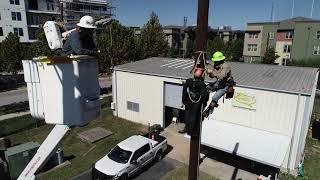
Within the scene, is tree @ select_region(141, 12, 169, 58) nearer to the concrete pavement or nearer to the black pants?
the concrete pavement

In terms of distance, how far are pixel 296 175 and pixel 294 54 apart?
152ft

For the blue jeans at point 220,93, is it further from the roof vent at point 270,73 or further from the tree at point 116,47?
the tree at point 116,47

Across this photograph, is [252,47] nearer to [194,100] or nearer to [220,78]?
[220,78]

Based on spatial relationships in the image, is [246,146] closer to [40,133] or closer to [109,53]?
[40,133]

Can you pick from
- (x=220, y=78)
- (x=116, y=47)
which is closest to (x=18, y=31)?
(x=116, y=47)

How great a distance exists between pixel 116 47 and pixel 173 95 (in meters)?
17.1

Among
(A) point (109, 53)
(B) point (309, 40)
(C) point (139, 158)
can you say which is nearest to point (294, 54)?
(B) point (309, 40)

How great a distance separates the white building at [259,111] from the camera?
1496cm

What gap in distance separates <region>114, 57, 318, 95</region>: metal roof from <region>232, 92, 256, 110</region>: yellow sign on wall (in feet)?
2.28

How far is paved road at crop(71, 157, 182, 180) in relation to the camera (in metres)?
15.3

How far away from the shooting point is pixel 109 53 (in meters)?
34.0

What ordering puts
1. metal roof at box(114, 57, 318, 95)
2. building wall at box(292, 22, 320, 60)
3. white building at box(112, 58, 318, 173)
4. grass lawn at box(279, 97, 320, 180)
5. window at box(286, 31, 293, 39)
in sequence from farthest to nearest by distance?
1. window at box(286, 31, 293, 39)
2. building wall at box(292, 22, 320, 60)
3. metal roof at box(114, 57, 318, 95)
4. grass lawn at box(279, 97, 320, 180)
5. white building at box(112, 58, 318, 173)

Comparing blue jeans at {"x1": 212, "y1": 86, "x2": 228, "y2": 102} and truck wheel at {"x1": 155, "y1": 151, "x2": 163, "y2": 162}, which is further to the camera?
truck wheel at {"x1": 155, "y1": 151, "x2": 163, "y2": 162}

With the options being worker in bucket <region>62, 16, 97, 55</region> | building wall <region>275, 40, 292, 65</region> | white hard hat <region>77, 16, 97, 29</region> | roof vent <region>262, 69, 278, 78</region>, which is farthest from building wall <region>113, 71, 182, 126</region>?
building wall <region>275, 40, 292, 65</region>
